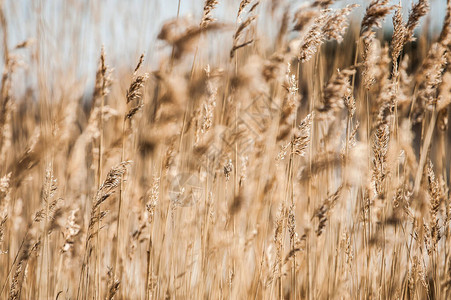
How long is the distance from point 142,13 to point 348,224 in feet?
2.89

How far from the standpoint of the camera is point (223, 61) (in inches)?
49.7

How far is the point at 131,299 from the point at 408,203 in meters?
0.72

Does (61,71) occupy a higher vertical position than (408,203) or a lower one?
higher

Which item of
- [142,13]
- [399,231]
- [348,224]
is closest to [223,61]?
[142,13]

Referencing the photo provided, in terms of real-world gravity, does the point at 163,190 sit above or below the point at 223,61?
below

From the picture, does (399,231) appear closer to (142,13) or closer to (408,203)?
(408,203)

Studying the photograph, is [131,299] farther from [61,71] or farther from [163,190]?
[61,71]

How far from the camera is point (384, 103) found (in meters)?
0.95

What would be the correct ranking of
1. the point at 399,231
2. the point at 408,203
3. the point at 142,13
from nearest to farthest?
the point at 408,203 → the point at 399,231 → the point at 142,13

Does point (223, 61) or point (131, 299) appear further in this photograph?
point (223, 61)

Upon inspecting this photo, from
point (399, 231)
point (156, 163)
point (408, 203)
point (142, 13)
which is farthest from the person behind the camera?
point (142, 13)

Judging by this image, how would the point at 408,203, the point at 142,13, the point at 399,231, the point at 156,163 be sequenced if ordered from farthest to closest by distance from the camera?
1. the point at 142,13
2. the point at 399,231
3. the point at 408,203
4. the point at 156,163

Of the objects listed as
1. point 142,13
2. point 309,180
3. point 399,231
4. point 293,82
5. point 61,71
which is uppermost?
point 142,13

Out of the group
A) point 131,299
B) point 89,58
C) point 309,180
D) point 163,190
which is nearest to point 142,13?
point 89,58
